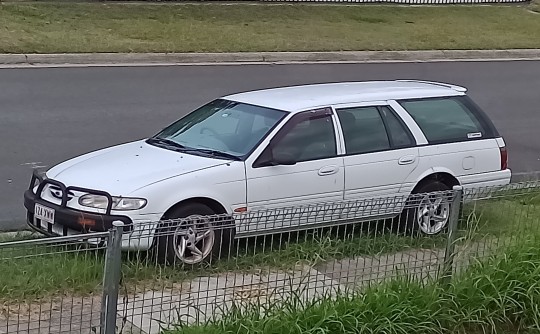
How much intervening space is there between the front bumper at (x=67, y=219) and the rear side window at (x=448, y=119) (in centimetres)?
303

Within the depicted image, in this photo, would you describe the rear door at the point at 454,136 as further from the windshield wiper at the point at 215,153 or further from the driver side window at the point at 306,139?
the windshield wiper at the point at 215,153

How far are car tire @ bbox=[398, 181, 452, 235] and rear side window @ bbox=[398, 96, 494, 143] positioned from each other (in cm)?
160

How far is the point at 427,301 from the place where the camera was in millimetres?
5809

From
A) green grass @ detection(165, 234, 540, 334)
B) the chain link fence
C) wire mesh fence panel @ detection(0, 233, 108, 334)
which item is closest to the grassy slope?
green grass @ detection(165, 234, 540, 334)

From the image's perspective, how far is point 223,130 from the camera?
811 centimetres

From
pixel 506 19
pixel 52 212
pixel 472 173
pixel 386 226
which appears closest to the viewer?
pixel 386 226

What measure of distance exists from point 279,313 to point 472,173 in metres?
3.97

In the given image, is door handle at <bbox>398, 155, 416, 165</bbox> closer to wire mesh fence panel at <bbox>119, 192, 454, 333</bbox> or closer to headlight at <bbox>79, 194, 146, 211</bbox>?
wire mesh fence panel at <bbox>119, 192, 454, 333</bbox>

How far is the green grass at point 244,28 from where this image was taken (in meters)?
20.2

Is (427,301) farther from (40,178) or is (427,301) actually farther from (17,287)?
(40,178)

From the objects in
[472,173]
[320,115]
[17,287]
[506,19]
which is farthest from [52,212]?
[506,19]

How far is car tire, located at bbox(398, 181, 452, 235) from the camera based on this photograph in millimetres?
6484

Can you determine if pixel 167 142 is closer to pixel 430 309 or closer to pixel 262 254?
pixel 262 254

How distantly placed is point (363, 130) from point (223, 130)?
47.2 inches
